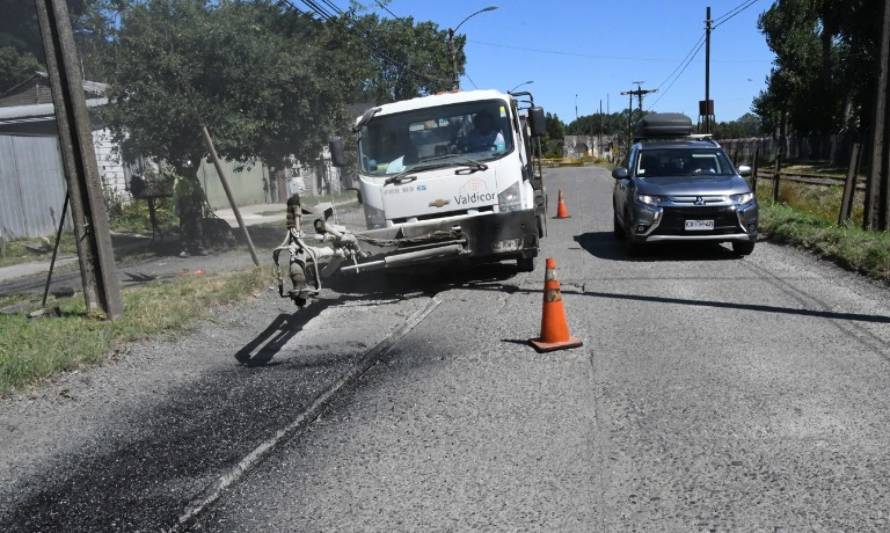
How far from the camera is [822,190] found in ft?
81.6

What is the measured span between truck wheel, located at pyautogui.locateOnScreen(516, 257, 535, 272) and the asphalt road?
225 cm

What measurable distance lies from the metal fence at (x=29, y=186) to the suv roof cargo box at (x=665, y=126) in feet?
53.9

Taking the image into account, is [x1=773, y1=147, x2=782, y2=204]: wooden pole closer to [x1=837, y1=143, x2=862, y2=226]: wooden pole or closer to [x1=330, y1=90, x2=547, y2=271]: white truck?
[x1=837, y1=143, x2=862, y2=226]: wooden pole

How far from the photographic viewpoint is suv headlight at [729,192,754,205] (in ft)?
37.3

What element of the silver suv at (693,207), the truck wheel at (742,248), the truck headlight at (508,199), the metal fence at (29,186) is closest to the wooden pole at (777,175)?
the silver suv at (693,207)

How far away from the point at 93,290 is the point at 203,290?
4.42 ft

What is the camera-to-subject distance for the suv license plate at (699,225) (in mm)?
11328

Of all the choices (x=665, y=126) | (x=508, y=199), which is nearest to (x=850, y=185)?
(x=508, y=199)

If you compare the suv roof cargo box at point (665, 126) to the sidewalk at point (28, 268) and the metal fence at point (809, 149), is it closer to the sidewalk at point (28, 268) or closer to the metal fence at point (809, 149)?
the sidewalk at point (28, 268)

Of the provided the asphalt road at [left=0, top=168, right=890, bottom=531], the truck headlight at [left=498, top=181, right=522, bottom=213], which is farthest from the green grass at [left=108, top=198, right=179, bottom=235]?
the asphalt road at [left=0, top=168, right=890, bottom=531]

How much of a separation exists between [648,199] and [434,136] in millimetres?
3530

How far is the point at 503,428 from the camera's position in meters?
4.90

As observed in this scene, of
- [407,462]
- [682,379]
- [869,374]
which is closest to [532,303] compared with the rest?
[682,379]

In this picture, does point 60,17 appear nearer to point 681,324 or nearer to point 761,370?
point 681,324
